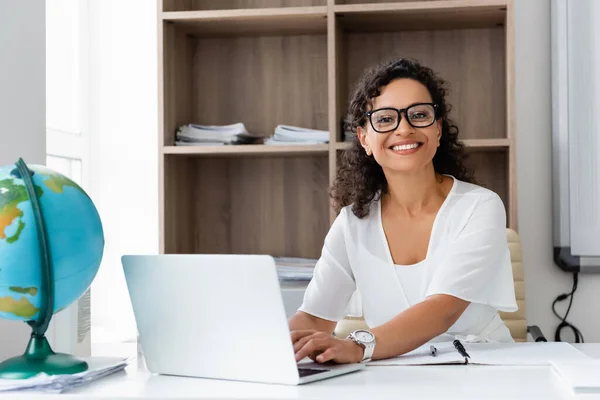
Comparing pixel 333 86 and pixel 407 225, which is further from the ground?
pixel 333 86

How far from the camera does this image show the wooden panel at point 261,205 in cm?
309

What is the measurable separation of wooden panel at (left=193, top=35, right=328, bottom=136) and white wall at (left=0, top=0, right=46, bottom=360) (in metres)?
1.49

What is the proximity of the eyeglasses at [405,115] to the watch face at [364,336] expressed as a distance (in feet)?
2.11

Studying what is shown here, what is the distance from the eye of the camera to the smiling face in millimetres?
1843

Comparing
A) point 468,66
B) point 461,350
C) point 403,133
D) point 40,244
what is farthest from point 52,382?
point 468,66

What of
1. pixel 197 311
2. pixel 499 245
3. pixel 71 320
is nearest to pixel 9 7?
pixel 71 320

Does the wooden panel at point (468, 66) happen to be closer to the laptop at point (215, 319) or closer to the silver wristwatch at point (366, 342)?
the silver wristwatch at point (366, 342)

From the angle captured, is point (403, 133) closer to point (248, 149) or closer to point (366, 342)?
point (366, 342)

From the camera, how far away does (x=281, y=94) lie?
10.2ft

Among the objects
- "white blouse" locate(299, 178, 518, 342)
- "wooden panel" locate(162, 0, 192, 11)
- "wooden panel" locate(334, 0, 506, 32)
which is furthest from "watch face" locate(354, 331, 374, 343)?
"wooden panel" locate(162, 0, 192, 11)

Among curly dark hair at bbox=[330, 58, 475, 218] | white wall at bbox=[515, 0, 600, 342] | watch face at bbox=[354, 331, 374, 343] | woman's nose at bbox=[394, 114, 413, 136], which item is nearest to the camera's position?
watch face at bbox=[354, 331, 374, 343]

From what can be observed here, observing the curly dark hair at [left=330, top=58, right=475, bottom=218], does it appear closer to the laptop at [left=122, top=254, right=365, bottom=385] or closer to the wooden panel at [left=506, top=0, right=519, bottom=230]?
the wooden panel at [left=506, top=0, right=519, bottom=230]

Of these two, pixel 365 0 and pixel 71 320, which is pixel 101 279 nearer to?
pixel 365 0

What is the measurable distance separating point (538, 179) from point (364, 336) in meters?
1.73
